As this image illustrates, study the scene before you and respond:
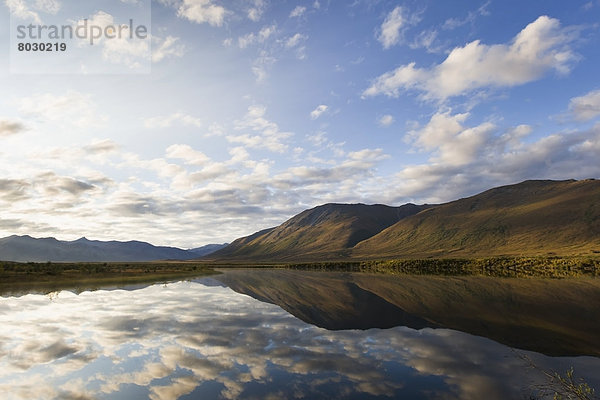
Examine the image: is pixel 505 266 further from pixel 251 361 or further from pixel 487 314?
pixel 251 361

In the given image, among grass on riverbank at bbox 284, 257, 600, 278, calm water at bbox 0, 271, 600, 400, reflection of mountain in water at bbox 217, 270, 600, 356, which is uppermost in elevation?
calm water at bbox 0, 271, 600, 400

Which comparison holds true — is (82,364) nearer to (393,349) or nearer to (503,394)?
(393,349)

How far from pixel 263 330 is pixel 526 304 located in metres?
23.8

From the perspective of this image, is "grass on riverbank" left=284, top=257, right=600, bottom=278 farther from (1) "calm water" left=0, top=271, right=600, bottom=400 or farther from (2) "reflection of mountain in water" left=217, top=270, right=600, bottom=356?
(1) "calm water" left=0, top=271, right=600, bottom=400

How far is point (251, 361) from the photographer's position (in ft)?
48.1

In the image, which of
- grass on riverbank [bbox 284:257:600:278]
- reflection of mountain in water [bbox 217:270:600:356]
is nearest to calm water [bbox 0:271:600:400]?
reflection of mountain in water [bbox 217:270:600:356]

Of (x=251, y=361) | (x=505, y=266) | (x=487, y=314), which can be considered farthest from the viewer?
(x=505, y=266)

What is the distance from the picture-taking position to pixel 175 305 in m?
32.0

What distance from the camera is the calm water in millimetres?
11398

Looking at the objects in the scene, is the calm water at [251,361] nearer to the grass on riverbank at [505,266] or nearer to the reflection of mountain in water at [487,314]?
the reflection of mountain in water at [487,314]

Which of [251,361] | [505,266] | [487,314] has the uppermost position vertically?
[251,361]

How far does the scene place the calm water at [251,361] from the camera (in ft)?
37.4

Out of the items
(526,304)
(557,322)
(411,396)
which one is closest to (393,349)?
(411,396)

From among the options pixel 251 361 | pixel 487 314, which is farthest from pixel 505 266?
pixel 251 361
